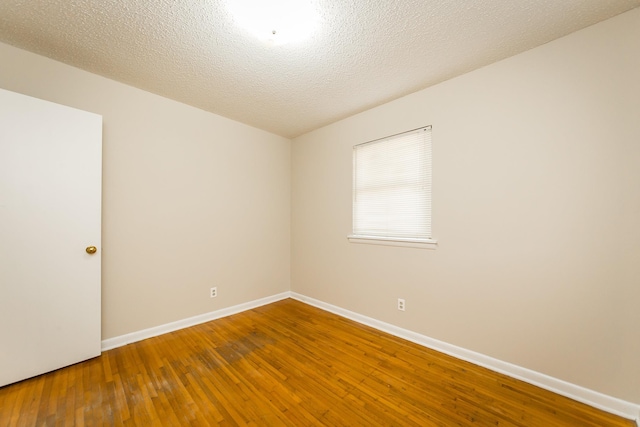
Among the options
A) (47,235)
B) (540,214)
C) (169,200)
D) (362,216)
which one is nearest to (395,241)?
(362,216)

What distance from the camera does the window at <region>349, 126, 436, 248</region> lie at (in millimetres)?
2611

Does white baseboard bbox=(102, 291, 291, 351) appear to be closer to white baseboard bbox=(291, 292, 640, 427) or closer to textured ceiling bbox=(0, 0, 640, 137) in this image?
white baseboard bbox=(291, 292, 640, 427)

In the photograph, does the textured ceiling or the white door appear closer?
the textured ceiling

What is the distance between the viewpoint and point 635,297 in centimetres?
159

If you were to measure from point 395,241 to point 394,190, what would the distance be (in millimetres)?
604

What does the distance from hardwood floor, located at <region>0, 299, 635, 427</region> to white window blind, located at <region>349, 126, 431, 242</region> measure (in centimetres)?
125

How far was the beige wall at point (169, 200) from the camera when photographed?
2.40 m

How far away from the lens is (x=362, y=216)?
3.21m

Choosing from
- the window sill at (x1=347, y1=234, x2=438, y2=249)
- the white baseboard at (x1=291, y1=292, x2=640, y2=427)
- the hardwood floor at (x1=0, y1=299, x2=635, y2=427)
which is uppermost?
the window sill at (x1=347, y1=234, x2=438, y2=249)

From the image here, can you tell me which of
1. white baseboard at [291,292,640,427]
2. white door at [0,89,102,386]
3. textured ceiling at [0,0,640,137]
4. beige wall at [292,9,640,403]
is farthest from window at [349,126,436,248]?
white door at [0,89,102,386]

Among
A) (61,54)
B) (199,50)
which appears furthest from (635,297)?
(61,54)

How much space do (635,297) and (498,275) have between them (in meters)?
0.73

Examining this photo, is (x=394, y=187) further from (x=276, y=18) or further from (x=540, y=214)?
(x=276, y=18)

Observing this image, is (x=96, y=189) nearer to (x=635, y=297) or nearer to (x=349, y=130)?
(x=349, y=130)
